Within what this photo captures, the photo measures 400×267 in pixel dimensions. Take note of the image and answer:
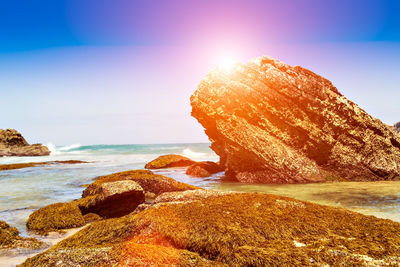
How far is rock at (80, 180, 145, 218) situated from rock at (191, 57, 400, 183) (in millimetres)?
8114

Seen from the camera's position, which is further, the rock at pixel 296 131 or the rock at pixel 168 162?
the rock at pixel 168 162

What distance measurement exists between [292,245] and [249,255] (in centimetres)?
84

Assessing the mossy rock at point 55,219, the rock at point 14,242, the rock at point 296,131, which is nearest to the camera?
the rock at point 14,242

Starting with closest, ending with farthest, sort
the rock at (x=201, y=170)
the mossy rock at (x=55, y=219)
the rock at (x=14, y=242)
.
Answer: the rock at (x=14, y=242), the mossy rock at (x=55, y=219), the rock at (x=201, y=170)

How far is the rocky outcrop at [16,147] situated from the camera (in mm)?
53062

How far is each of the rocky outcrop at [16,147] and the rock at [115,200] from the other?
54.1m

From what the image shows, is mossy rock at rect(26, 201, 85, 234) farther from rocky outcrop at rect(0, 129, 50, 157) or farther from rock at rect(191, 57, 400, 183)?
rocky outcrop at rect(0, 129, 50, 157)

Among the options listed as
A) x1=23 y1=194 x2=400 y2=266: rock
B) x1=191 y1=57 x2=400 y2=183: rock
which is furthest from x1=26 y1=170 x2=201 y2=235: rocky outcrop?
x1=191 y1=57 x2=400 y2=183: rock

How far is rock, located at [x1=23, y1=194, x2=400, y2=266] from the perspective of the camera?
141 inches

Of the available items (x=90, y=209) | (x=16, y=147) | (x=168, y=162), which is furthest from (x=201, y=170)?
(x=16, y=147)

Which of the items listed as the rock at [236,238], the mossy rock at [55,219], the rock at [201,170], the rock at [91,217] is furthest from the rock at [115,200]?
the rock at [201,170]

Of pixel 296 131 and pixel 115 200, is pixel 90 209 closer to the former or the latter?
pixel 115 200

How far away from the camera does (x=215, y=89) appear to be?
16.8 m

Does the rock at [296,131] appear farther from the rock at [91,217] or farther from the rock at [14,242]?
the rock at [14,242]
